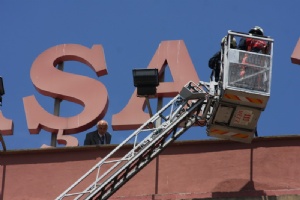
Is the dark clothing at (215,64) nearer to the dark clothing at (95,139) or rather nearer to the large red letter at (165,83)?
the large red letter at (165,83)

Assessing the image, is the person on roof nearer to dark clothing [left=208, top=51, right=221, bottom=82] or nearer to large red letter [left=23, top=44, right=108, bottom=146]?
dark clothing [left=208, top=51, right=221, bottom=82]

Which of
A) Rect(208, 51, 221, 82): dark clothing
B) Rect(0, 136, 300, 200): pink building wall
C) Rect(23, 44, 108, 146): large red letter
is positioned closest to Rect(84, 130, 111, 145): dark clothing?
Rect(0, 136, 300, 200): pink building wall

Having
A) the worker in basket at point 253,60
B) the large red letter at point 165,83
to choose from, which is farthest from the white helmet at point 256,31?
the large red letter at point 165,83

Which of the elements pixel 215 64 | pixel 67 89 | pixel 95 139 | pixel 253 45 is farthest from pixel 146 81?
pixel 67 89

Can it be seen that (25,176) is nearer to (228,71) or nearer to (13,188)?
(13,188)

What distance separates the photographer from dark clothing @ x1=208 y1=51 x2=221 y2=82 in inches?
1101

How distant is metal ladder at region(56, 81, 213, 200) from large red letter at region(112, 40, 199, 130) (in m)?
2.60

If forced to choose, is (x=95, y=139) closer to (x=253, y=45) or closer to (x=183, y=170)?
(x=183, y=170)

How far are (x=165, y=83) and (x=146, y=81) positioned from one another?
8.61ft

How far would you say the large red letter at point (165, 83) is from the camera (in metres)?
30.7

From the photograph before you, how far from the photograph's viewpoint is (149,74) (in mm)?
28703

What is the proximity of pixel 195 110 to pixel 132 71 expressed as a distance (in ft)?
5.79

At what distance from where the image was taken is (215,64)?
92.2ft

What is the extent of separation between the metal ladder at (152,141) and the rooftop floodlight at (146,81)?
0.84 metres
